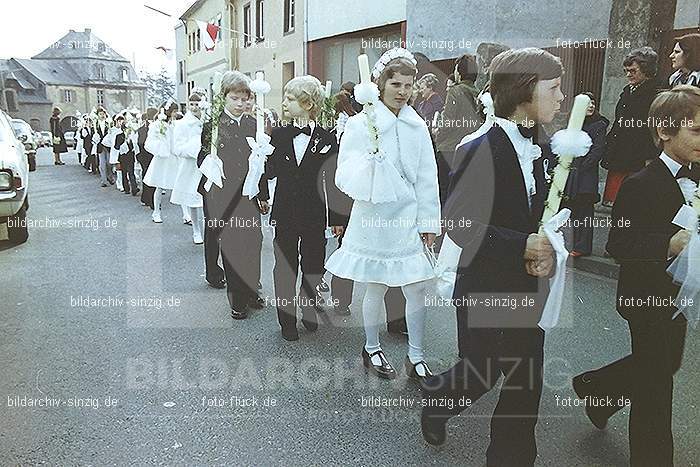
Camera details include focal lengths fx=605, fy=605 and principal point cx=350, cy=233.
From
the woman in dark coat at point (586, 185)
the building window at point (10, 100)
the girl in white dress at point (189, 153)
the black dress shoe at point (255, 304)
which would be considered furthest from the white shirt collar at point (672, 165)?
the building window at point (10, 100)

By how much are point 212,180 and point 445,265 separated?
2.47 m

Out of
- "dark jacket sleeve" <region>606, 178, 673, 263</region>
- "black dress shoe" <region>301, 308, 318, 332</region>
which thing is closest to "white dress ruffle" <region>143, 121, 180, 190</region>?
"black dress shoe" <region>301, 308, 318, 332</region>

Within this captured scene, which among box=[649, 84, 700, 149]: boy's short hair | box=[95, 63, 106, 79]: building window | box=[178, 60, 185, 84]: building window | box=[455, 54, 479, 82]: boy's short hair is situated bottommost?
box=[649, 84, 700, 149]: boy's short hair

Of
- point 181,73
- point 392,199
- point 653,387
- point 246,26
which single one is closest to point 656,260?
point 653,387

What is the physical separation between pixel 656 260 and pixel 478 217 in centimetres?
80

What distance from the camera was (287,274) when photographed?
4.69 meters

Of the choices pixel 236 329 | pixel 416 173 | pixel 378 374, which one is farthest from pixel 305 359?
→ pixel 416 173

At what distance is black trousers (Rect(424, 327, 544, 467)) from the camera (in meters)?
2.62

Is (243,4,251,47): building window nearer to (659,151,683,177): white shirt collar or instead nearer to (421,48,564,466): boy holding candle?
(421,48,564,466): boy holding candle

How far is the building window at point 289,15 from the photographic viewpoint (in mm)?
21812

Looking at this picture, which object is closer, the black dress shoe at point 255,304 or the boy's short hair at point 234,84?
the boy's short hair at point 234,84

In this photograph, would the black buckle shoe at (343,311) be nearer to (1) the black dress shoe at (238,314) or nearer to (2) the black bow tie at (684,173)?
(1) the black dress shoe at (238,314)

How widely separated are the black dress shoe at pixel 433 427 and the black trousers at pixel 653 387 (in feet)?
2.86

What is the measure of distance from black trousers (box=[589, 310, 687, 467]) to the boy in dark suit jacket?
3231 millimetres
